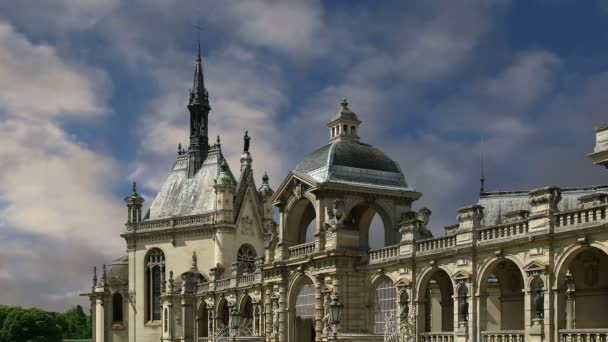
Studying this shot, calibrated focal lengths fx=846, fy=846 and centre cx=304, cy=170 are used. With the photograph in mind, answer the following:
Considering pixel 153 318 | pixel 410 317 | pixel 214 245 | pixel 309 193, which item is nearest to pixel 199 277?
pixel 214 245

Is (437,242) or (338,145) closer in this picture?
(437,242)

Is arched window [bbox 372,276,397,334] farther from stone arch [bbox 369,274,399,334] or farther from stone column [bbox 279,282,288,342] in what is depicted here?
stone column [bbox 279,282,288,342]

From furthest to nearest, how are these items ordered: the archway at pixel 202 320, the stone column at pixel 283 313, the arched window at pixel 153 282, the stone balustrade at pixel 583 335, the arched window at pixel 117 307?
the arched window at pixel 117 307
the arched window at pixel 153 282
the archway at pixel 202 320
the stone column at pixel 283 313
the stone balustrade at pixel 583 335

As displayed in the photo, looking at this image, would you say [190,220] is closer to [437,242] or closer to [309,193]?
[309,193]

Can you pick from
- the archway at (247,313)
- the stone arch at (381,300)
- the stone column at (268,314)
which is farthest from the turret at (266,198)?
the stone arch at (381,300)

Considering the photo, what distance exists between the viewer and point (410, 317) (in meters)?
37.0

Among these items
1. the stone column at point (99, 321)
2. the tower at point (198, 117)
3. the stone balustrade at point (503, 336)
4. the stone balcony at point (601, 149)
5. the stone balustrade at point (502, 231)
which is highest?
the tower at point (198, 117)

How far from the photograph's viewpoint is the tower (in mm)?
85625

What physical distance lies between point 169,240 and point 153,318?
7740 mm

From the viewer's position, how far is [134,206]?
83438mm

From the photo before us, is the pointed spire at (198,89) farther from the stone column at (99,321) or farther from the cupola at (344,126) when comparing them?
the cupola at (344,126)

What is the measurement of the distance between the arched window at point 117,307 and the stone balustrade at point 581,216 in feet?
203

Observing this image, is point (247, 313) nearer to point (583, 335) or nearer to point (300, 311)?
point (300, 311)

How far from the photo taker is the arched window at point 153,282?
79562 millimetres
